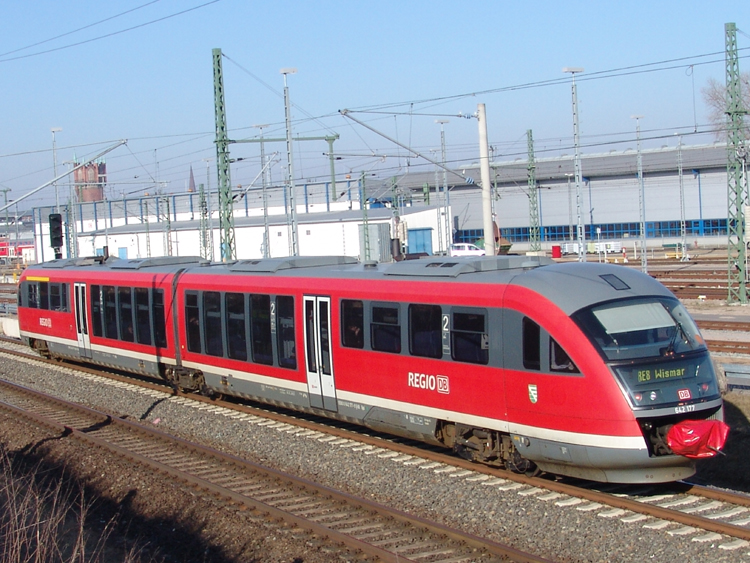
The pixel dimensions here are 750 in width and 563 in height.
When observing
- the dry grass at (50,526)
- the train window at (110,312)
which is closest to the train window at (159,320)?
the train window at (110,312)

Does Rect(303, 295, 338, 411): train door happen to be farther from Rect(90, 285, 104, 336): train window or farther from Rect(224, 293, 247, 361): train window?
Rect(90, 285, 104, 336): train window

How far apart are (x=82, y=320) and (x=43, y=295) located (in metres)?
2.63

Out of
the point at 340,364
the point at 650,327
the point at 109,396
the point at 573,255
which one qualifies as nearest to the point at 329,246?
the point at 573,255

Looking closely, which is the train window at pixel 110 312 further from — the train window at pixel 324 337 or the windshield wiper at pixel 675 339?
the windshield wiper at pixel 675 339

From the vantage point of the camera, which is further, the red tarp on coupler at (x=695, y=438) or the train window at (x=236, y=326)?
the train window at (x=236, y=326)

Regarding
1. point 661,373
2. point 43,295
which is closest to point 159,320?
point 43,295

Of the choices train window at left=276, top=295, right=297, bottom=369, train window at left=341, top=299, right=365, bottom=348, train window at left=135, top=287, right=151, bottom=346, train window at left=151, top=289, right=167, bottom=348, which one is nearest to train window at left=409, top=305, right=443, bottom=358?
train window at left=341, top=299, right=365, bottom=348

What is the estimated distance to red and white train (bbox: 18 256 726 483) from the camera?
29.5 feet

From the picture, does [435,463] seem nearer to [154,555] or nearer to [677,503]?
[677,503]

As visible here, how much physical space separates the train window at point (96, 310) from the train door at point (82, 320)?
0.39m

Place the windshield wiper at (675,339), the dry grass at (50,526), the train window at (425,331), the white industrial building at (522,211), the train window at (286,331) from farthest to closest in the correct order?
the white industrial building at (522,211), the train window at (286,331), the train window at (425,331), the windshield wiper at (675,339), the dry grass at (50,526)

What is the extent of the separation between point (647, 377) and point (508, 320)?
5.82ft

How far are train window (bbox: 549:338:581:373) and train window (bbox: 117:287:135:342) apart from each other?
1163 cm

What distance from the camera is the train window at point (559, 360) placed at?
9219 mm
